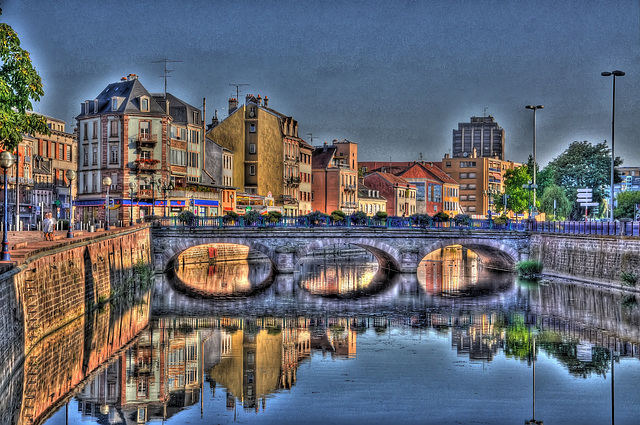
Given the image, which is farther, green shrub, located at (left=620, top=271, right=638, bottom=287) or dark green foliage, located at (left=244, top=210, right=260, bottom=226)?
dark green foliage, located at (left=244, top=210, right=260, bottom=226)

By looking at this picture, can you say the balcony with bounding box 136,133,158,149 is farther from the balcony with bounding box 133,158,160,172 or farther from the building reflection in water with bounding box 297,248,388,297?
the building reflection in water with bounding box 297,248,388,297

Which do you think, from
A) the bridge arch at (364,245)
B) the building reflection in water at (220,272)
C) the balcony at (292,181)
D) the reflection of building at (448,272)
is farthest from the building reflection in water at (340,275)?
the balcony at (292,181)

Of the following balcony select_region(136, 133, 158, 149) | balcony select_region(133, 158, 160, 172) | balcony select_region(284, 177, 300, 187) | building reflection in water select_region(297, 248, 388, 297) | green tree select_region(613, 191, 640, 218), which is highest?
balcony select_region(136, 133, 158, 149)

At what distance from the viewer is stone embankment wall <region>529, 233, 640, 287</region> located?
57.0 m

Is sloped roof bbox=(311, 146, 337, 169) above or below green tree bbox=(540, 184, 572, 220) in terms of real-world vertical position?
above

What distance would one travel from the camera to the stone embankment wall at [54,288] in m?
29.6

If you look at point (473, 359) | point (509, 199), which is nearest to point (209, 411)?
point (473, 359)

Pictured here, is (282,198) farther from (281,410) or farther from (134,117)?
(281,410)

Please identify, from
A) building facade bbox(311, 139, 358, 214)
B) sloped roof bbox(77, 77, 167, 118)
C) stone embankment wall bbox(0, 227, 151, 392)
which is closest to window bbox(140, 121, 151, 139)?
sloped roof bbox(77, 77, 167, 118)

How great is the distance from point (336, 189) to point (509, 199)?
36.2m

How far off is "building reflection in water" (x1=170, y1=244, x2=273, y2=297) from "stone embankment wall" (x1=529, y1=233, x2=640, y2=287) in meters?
22.3

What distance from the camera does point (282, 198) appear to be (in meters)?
111

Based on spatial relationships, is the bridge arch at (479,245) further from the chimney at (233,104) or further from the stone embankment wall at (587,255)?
the chimney at (233,104)

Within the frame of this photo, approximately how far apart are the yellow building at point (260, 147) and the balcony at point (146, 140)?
20.0 m
